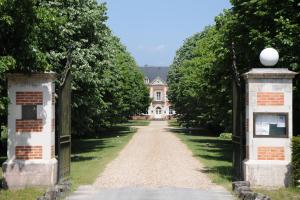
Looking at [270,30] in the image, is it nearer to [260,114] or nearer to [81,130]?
[260,114]

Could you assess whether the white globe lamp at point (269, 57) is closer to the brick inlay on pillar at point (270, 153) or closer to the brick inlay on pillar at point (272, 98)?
the brick inlay on pillar at point (272, 98)

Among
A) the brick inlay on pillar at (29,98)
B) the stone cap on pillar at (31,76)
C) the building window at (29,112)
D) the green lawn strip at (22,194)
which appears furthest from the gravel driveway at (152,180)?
the stone cap on pillar at (31,76)

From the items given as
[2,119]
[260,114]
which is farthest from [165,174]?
[2,119]

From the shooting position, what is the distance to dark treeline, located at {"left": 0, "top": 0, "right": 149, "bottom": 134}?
42.9 ft

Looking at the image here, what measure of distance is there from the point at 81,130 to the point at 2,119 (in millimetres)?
7920

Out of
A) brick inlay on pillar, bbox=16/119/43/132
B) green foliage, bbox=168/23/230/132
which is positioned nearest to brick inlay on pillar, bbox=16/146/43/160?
brick inlay on pillar, bbox=16/119/43/132

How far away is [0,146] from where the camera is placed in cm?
2794

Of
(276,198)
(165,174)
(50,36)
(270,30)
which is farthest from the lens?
(270,30)

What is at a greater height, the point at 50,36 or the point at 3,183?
the point at 50,36

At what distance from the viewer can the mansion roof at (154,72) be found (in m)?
135

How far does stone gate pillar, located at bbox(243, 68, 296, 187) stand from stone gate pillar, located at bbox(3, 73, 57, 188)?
4.78 meters

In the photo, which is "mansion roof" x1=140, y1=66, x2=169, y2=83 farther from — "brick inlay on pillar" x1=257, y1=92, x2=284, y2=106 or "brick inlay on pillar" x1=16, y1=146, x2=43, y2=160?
"brick inlay on pillar" x1=16, y1=146, x2=43, y2=160

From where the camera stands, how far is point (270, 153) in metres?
13.6

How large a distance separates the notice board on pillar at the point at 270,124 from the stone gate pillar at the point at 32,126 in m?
4.98
